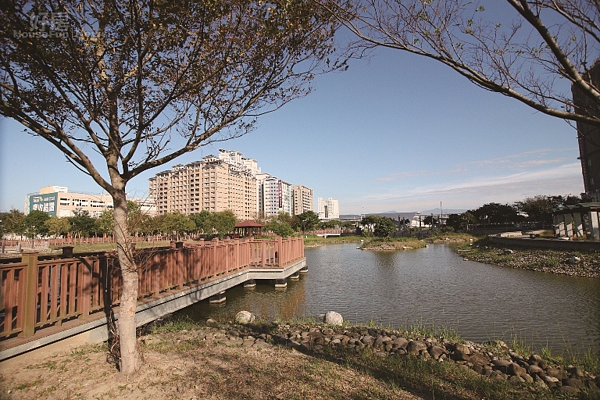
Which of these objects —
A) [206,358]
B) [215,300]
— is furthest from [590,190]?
[206,358]

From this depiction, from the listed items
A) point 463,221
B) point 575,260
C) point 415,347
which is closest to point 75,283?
point 415,347

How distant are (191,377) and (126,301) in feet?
3.95

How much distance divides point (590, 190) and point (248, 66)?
5848 centimetres

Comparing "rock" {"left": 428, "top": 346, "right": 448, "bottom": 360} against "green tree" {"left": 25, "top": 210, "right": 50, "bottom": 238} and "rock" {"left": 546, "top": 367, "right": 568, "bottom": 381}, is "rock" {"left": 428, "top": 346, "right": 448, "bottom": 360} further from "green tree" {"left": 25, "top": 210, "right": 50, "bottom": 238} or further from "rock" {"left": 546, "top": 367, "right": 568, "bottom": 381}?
"green tree" {"left": 25, "top": 210, "right": 50, "bottom": 238}

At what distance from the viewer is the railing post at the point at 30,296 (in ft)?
14.2

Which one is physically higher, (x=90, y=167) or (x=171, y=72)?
(x=171, y=72)

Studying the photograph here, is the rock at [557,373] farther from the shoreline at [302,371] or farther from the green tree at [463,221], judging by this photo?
the green tree at [463,221]

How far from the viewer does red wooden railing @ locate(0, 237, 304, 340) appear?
4293 millimetres

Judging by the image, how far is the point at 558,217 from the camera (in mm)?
25062

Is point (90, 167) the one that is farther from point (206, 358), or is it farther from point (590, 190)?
point (590, 190)

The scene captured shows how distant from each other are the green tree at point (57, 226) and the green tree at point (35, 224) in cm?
57

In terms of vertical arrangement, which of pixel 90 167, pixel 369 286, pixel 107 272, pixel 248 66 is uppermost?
pixel 248 66

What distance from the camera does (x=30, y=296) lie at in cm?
434

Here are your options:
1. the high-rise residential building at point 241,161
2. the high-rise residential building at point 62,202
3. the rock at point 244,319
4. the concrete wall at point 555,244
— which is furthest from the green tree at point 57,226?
the high-rise residential building at point 241,161
